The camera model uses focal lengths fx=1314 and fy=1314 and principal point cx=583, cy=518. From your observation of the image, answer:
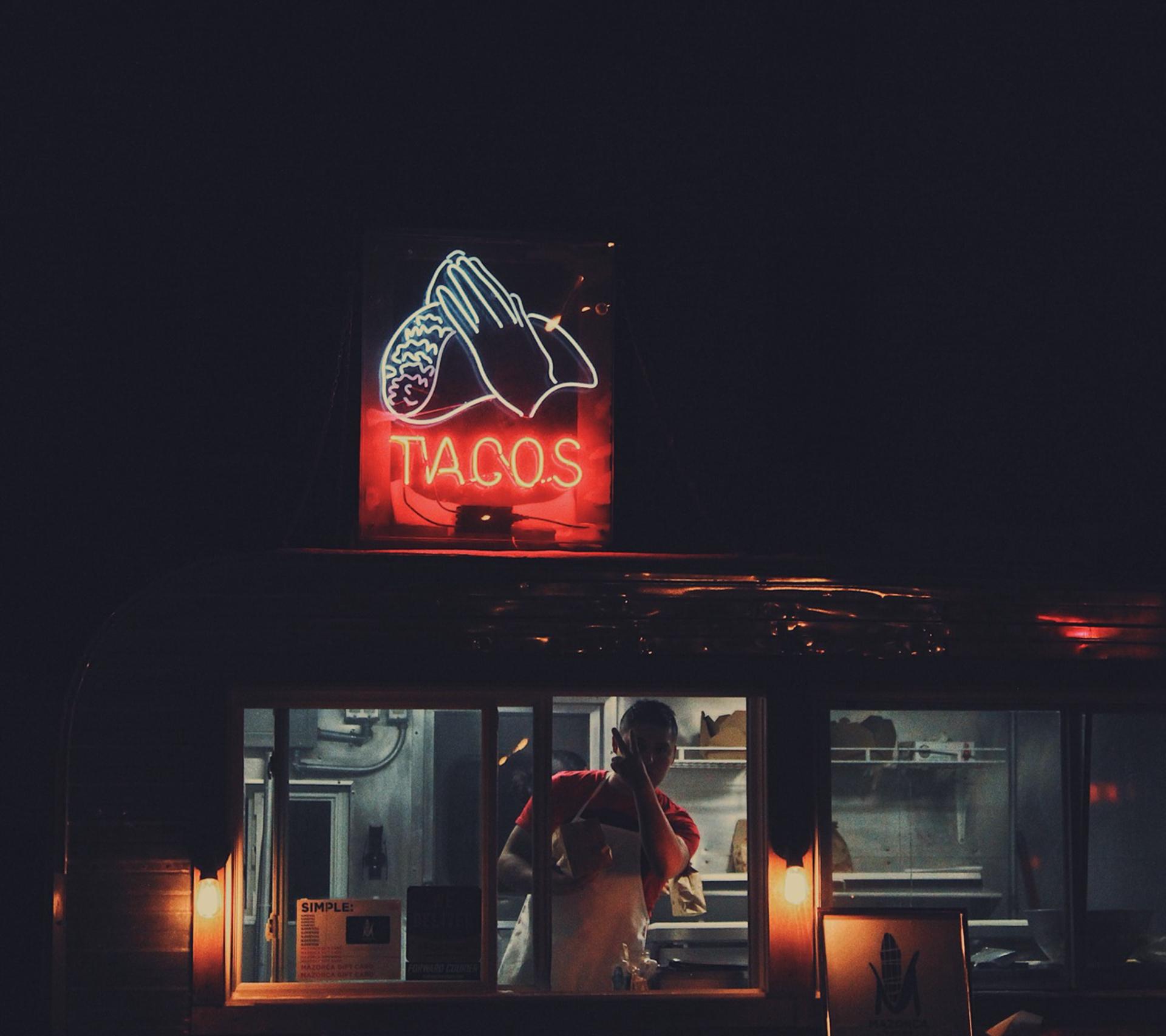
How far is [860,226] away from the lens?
355 inches

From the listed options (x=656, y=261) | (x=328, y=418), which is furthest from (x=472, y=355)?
(x=656, y=261)

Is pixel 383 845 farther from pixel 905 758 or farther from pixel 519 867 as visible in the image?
pixel 905 758

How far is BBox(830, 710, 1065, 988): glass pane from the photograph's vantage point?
8484 millimetres

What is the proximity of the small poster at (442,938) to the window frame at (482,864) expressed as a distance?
2.0 inches

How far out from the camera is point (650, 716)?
8.63 metres

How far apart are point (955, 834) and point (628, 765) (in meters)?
2.17

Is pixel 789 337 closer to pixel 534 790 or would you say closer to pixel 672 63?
pixel 672 63

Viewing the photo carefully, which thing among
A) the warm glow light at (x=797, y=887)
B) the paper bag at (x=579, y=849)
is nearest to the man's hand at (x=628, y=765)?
the paper bag at (x=579, y=849)

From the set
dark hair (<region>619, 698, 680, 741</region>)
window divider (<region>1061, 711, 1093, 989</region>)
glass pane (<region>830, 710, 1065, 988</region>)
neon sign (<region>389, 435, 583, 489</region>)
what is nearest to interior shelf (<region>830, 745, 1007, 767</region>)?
glass pane (<region>830, 710, 1065, 988</region>)

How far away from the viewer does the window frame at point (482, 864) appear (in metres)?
8.01

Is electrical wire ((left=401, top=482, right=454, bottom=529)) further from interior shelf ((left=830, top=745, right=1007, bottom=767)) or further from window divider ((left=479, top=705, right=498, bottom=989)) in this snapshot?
interior shelf ((left=830, top=745, right=1007, bottom=767))

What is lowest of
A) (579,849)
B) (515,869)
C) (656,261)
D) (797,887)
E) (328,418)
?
(797,887)

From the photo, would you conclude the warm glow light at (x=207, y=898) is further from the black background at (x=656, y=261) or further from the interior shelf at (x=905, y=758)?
the interior shelf at (x=905, y=758)

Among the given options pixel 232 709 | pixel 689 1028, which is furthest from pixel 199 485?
pixel 689 1028
